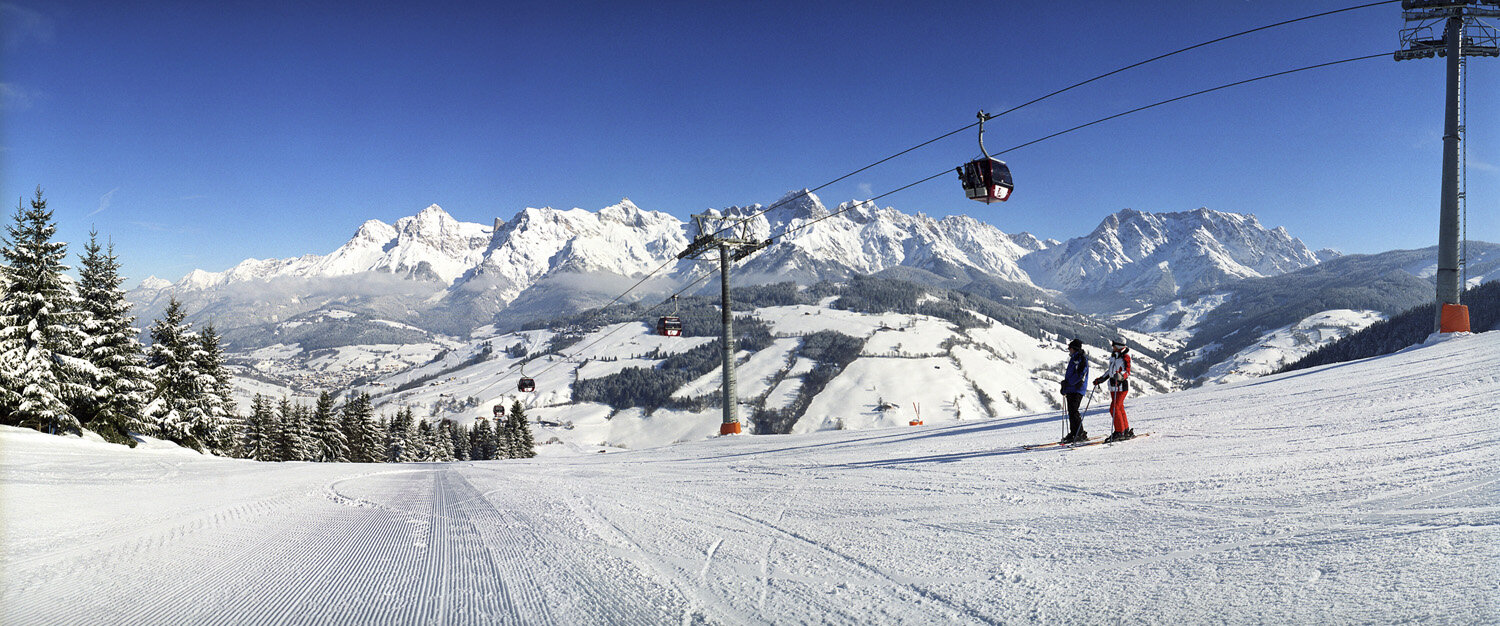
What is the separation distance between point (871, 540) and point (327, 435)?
6011 cm

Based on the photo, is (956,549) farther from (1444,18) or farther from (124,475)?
(1444,18)

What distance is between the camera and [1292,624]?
3156mm

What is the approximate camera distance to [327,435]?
53.2 m

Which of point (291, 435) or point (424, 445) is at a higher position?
point (291, 435)

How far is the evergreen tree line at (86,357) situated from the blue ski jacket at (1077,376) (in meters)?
28.9

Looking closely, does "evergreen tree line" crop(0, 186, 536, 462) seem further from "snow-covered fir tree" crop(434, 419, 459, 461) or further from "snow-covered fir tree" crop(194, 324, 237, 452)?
"snow-covered fir tree" crop(434, 419, 459, 461)

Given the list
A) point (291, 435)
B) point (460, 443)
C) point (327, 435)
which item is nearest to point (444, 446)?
point (460, 443)

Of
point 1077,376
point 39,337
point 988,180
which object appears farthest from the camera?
point 39,337

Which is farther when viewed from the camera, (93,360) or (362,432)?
(362,432)

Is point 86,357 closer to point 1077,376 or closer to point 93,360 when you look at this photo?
point 93,360

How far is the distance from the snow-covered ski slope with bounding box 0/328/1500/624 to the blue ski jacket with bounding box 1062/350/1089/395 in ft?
3.93

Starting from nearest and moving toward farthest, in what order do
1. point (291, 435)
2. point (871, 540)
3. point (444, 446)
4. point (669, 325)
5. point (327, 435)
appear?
1. point (871, 540)
2. point (669, 325)
3. point (291, 435)
4. point (327, 435)
5. point (444, 446)

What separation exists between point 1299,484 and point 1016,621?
4251 millimetres

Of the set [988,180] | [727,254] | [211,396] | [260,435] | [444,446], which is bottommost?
[444,446]
